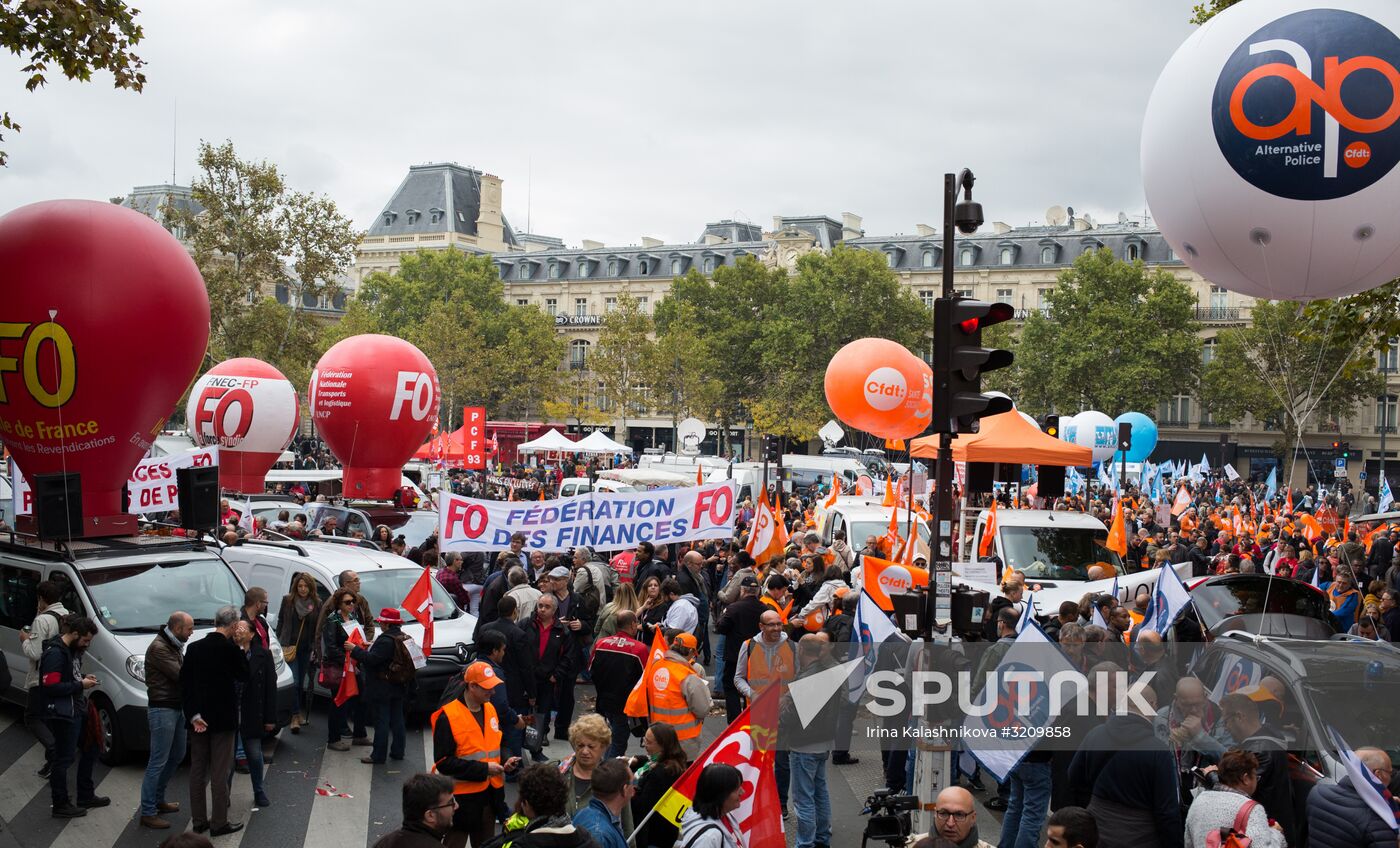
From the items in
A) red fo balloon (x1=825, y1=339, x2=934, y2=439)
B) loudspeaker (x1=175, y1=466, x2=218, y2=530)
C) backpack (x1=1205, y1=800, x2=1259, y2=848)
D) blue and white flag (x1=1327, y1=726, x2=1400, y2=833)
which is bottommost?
backpack (x1=1205, y1=800, x2=1259, y2=848)

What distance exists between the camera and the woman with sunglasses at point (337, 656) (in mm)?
11461

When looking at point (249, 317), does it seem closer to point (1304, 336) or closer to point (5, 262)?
point (5, 262)

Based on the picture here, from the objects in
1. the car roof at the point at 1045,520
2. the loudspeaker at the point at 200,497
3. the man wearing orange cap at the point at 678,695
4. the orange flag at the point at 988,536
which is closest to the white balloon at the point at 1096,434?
the car roof at the point at 1045,520

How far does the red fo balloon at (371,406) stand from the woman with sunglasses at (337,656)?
→ 13074mm

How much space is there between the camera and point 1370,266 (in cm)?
1057

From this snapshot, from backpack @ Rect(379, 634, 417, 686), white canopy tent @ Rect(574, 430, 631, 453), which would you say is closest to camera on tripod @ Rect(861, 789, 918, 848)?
backpack @ Rect(379, 634, 417, 686)

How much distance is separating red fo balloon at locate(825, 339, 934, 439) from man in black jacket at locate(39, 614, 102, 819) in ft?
44.1

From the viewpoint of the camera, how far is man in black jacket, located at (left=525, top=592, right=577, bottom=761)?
1118 cm

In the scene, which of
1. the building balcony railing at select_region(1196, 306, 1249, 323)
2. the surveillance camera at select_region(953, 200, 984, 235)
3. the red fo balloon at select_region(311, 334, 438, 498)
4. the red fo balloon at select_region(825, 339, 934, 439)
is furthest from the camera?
the building balcony railing at select_region(1196, 306, 1249, 323)

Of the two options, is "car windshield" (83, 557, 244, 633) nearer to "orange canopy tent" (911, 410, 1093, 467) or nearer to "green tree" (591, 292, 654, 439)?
"orange canopy tent" (911, 410, 1093, 467)

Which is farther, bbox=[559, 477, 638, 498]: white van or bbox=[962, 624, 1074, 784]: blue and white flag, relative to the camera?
bbox=[559, 477, 638, 498]: white van

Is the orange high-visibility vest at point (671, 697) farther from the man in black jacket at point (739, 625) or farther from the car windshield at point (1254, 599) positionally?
the car windshield at point (1254, 599)

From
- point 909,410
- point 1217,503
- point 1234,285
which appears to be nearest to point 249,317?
point 909,410

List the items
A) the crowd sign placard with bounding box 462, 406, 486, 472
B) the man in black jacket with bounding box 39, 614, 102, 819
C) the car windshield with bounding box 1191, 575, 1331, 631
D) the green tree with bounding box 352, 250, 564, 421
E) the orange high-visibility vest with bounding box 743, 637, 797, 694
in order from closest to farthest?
the man in black jacket with bounding box 39, 614, 102, 819 < the orange high-visibility vest with bounding box 743, 637, 797, 694 < the car windshield with bounding box 1191, 575, 1331, 631 < the crowd sign placard with bounding box 462, 406, 486, 472 < the green tree with bounding box 352, 250, 564, 421
